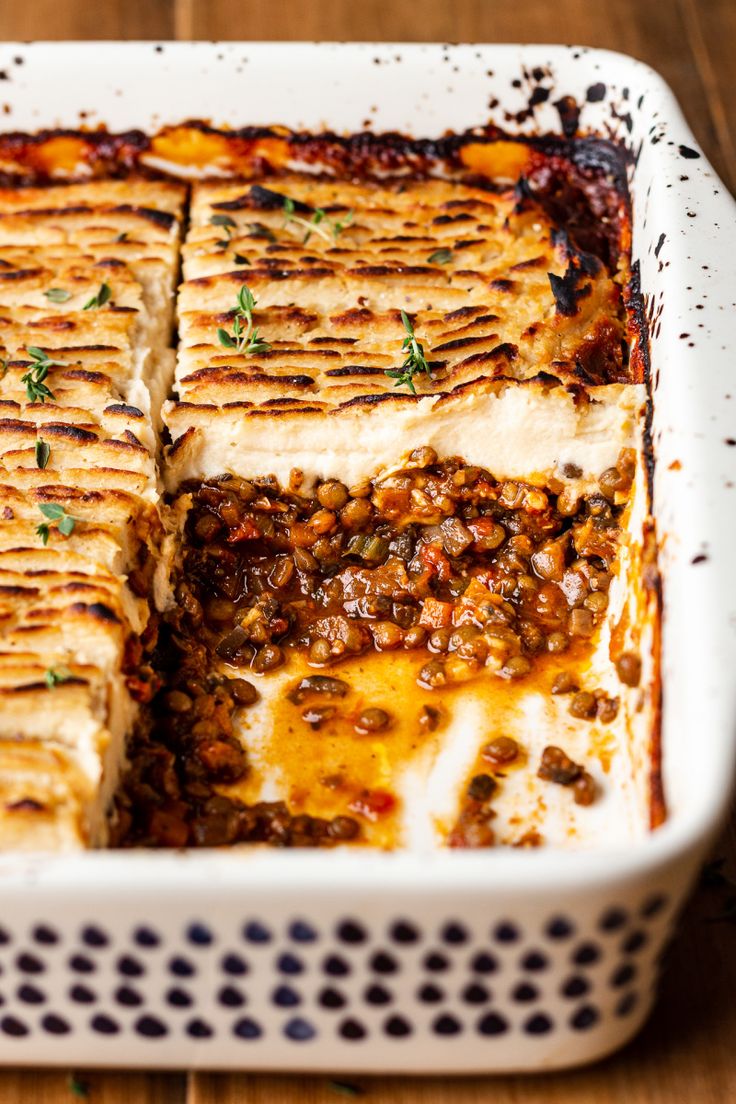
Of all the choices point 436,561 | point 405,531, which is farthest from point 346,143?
point 436,561

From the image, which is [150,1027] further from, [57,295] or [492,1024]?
[57,295]

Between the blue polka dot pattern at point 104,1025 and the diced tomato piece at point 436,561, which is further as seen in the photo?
the diced tomato piece at point 436,561

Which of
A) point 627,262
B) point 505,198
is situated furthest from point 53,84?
point 627,262

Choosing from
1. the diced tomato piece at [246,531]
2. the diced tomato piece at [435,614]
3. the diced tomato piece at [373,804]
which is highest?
the diced tomato piece at [246,531]

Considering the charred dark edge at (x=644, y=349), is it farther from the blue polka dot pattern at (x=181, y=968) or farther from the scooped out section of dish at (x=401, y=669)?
the blue polka dot pattern at (x=181, y=968)

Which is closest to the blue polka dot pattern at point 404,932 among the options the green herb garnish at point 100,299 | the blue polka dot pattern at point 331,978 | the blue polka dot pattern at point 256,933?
the blue polka dot pattern at point 331,978
